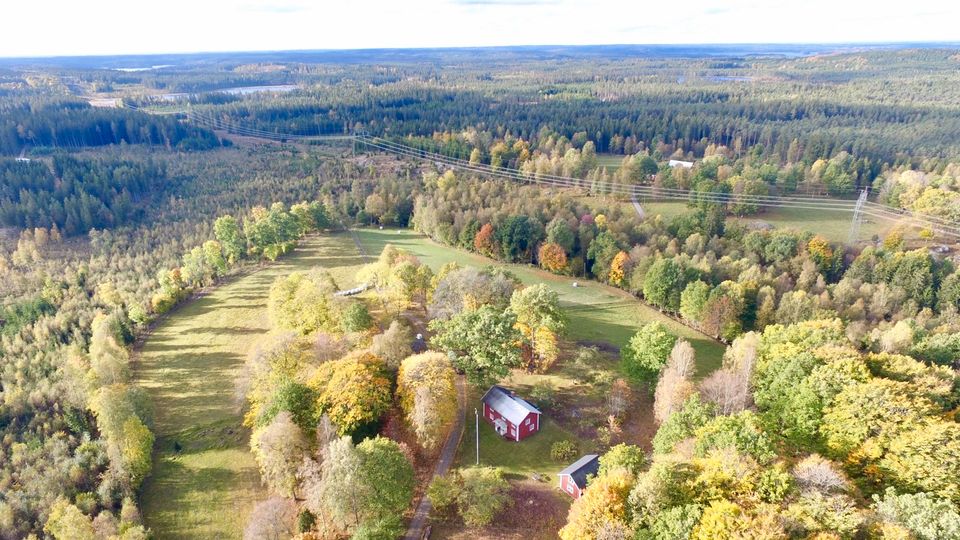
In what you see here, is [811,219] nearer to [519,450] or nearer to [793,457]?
[793,457]

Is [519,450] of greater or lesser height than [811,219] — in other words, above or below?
below

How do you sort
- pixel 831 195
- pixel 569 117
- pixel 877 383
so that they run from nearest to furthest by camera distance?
pixel 877 383
pixel 831 195
pixel 569 117

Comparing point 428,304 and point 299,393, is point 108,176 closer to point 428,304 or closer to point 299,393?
point 428,304

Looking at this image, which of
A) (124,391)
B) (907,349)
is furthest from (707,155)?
(124,391)

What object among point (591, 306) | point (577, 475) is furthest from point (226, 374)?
point (591, 306)

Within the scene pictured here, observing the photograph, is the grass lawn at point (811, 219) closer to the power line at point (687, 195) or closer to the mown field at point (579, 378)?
the power line at point (687, 195)

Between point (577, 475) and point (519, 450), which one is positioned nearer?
point (577, 475)

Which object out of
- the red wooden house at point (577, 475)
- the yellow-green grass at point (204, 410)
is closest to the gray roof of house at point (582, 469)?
the red wooden house at point (577, 475)
